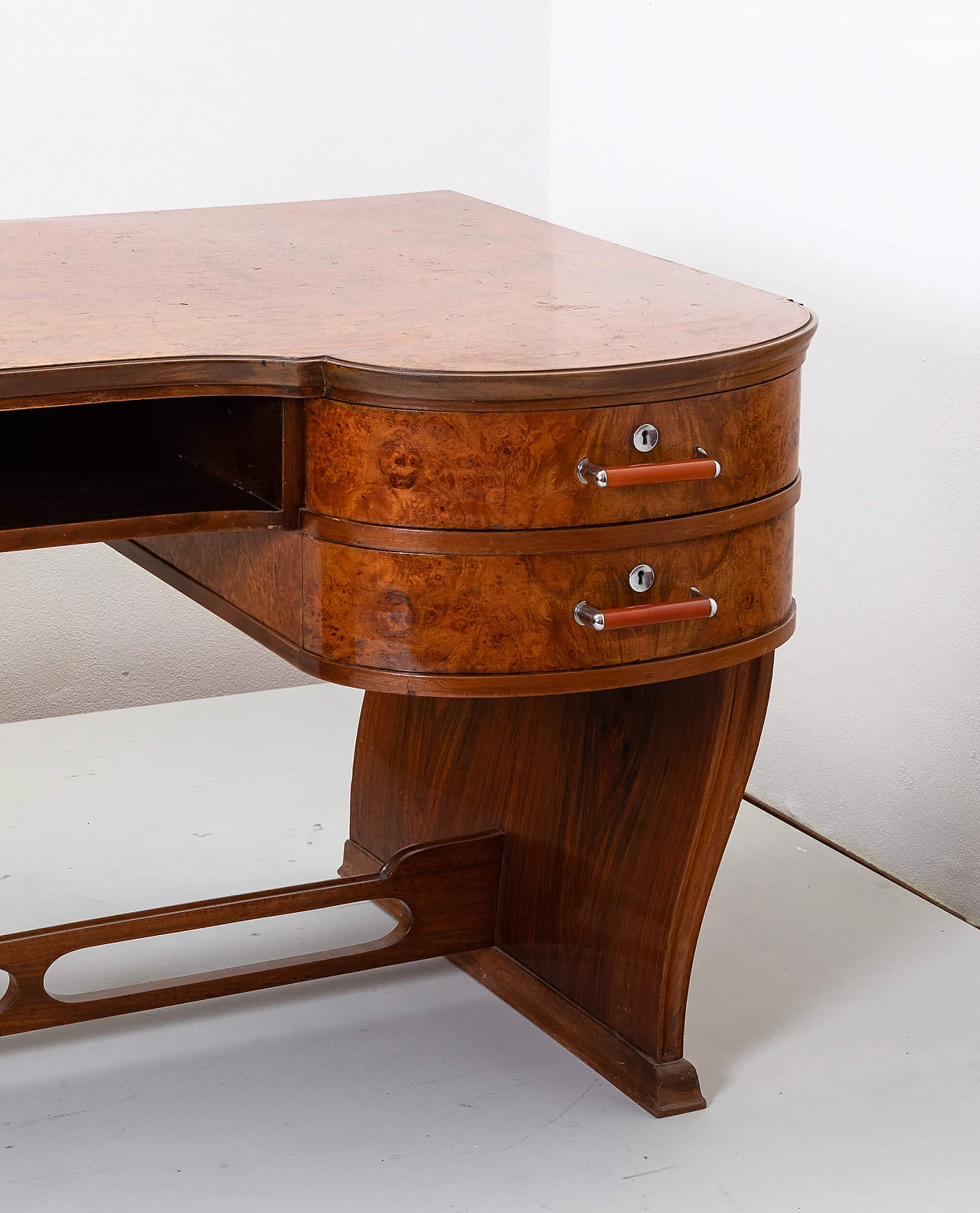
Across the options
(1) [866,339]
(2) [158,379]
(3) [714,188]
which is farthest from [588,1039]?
(3) [714,188]

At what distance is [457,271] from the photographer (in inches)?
90.2

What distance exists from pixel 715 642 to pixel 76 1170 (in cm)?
104

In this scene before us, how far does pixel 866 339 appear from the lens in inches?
118

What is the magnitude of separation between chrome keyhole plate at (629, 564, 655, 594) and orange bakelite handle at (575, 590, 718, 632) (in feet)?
0.07

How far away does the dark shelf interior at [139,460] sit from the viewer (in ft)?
6.20

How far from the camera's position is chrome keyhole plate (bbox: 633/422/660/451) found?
1.87 meters

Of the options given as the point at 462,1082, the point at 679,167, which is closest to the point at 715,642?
the point at 462,1082

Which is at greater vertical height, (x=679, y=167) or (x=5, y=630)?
(x=679, y=167)

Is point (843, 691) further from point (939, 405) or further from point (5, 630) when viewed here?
point (5, 630)

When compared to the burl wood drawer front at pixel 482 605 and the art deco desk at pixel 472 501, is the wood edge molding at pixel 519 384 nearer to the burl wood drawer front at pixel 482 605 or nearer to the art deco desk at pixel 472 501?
the art deco desk at pixel 472 501

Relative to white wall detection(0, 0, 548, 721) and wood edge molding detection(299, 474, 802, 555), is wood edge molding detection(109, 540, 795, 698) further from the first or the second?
white wall detection(0, 0, 548, 721)

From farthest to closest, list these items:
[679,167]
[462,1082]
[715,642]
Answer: [679,167]
[462,1082]
[715,642]

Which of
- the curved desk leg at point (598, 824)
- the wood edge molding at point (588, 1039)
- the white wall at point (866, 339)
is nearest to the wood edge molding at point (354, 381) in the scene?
the curved desk leg at point (598, 824)

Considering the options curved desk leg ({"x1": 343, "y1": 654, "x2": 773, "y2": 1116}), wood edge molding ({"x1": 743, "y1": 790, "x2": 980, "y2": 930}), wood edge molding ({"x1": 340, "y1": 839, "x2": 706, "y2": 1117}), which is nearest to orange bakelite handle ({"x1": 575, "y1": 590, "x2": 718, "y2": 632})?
curved desk leg ({"x1": 343, "y1": 654, "x2": 773, "y2": 1116})
